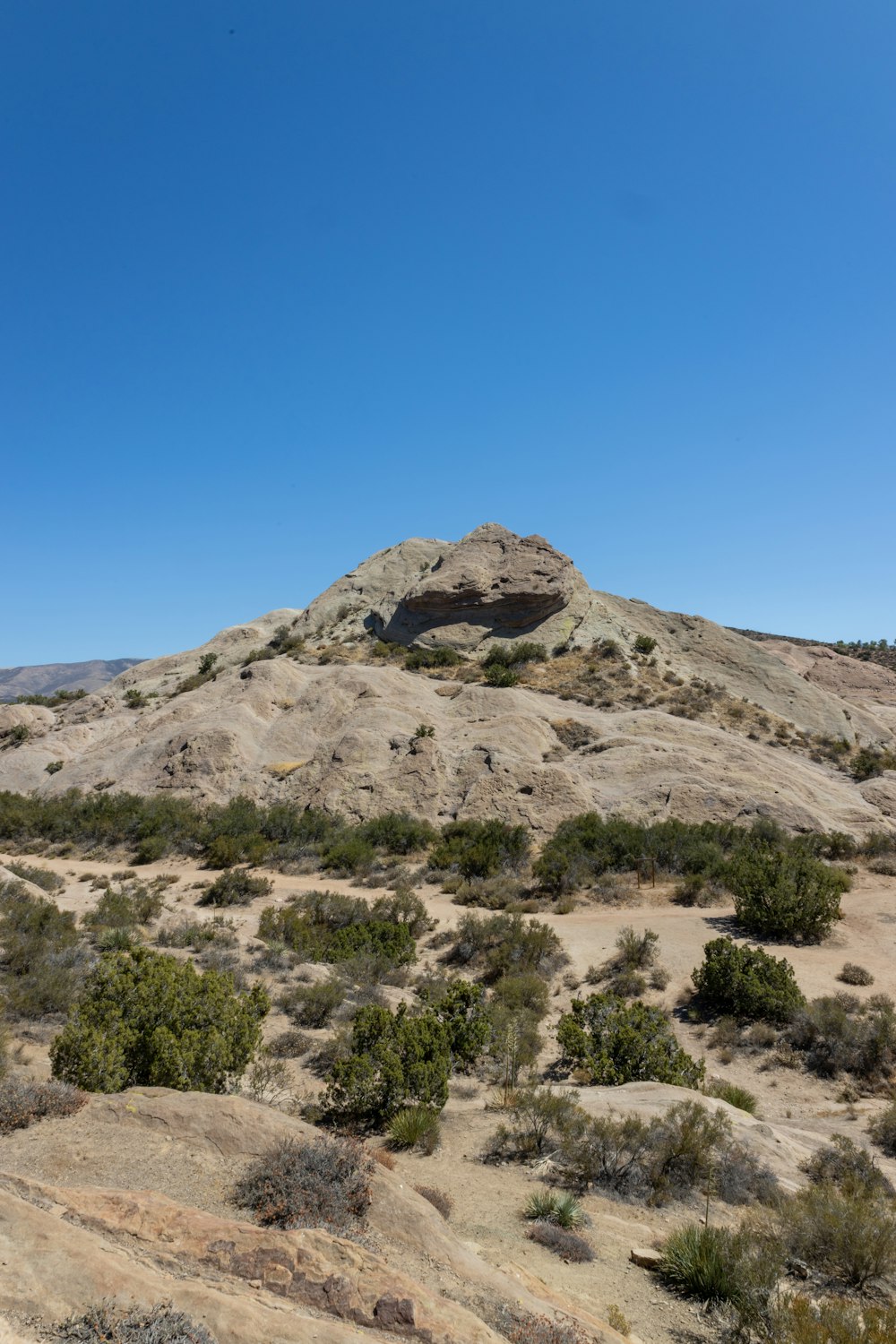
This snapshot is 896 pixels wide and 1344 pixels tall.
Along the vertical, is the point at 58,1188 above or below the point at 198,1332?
below

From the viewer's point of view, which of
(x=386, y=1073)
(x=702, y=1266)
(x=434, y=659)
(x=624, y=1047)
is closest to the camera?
(x=702, y=1266)

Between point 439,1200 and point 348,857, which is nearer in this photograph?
point 439,1200

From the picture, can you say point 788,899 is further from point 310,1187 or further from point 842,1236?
point 310,1187

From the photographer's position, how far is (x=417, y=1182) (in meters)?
6.34

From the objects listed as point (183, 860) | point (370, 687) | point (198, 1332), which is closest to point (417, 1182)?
point (198, 1332)

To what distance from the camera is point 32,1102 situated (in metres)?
5.35

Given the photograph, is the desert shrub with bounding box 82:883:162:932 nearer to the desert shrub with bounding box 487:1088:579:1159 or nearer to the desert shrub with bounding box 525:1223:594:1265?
the desert shrub with bounding box 487:1088:579:1159

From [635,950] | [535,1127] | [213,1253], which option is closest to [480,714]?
[635,950]

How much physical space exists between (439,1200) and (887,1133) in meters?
5.81

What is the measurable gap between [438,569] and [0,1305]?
43.2 m

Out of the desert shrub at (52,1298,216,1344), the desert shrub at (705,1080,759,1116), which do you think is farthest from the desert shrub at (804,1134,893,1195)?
the desert shrub at (52,1298,216,1344)

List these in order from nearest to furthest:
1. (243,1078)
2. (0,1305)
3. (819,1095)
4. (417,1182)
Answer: (0,1305), (417,1182), (243,1078), (819,1095)

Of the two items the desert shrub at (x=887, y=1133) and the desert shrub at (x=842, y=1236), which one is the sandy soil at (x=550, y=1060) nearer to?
the desert shrub at (x=887, y=1133)

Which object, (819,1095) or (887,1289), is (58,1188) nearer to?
(887,1289)
